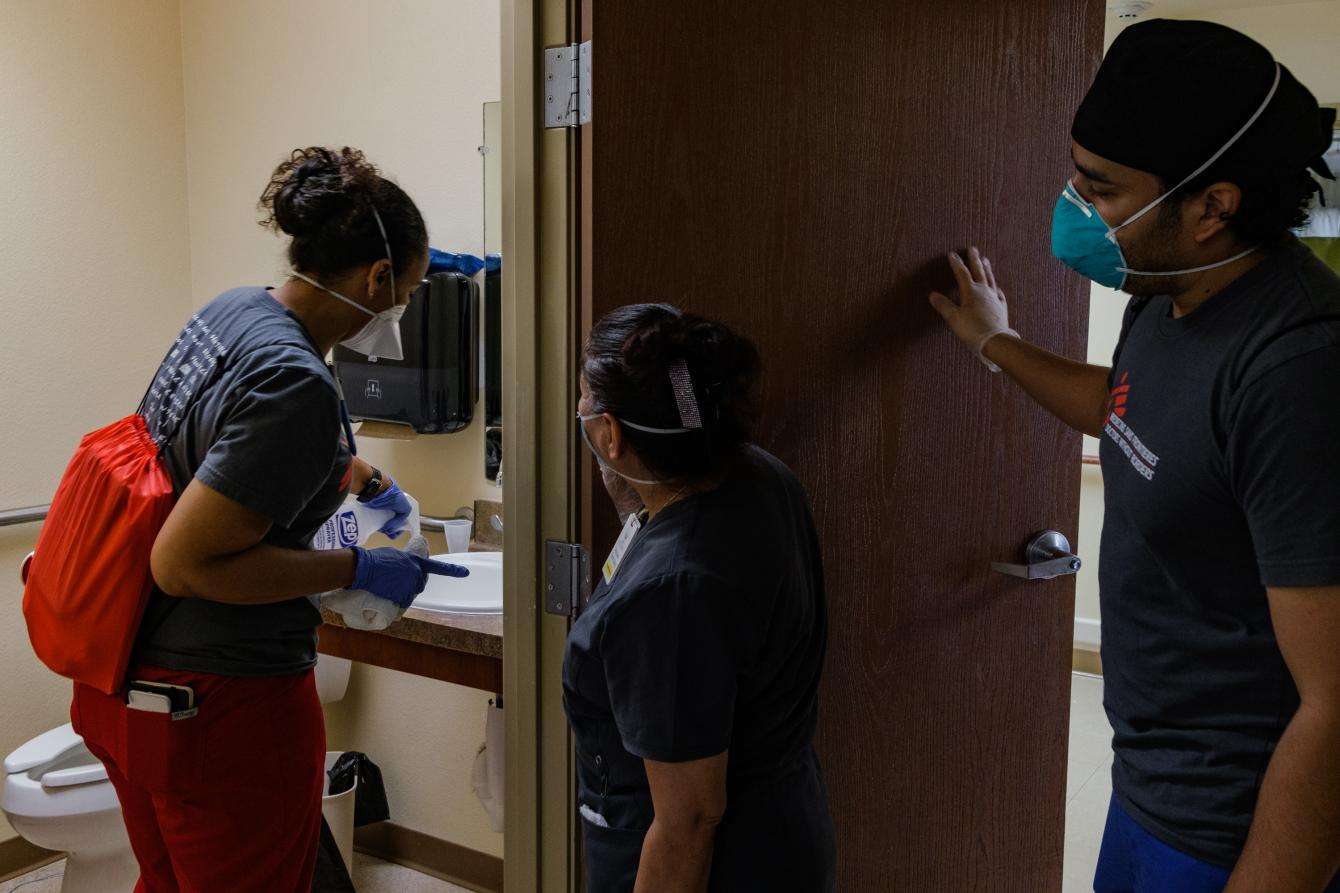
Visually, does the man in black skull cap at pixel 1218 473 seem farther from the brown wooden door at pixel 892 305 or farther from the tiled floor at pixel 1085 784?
the tiled floor at pixel 1085 784

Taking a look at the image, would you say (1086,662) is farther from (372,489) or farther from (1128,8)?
(372,489)

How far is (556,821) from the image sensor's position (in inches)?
53.0

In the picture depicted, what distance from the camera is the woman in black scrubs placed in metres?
1.02

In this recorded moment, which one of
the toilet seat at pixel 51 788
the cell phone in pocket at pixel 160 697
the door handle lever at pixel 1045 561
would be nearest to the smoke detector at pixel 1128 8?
the door handle lever at pixel 1045 561

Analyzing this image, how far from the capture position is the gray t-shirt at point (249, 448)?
4.28 ft

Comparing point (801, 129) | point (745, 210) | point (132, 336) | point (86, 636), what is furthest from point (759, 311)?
point (132, 336)

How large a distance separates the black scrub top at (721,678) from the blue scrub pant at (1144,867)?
0.33 meters

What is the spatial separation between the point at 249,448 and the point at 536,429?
34 cm

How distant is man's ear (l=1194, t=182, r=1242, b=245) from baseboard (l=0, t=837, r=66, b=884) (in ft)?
9.27

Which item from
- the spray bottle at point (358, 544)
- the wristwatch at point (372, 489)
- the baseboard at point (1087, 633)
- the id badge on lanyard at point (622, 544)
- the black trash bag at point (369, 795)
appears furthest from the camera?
the baseboard at point (1087, 633)

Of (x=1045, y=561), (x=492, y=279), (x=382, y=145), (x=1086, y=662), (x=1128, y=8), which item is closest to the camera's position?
(x=1045, y=561)

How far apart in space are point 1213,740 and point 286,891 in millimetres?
1202

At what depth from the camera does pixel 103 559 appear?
4.50ft

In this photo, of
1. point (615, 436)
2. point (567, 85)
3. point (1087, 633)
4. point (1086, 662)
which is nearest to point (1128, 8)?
point (1087, 633)
